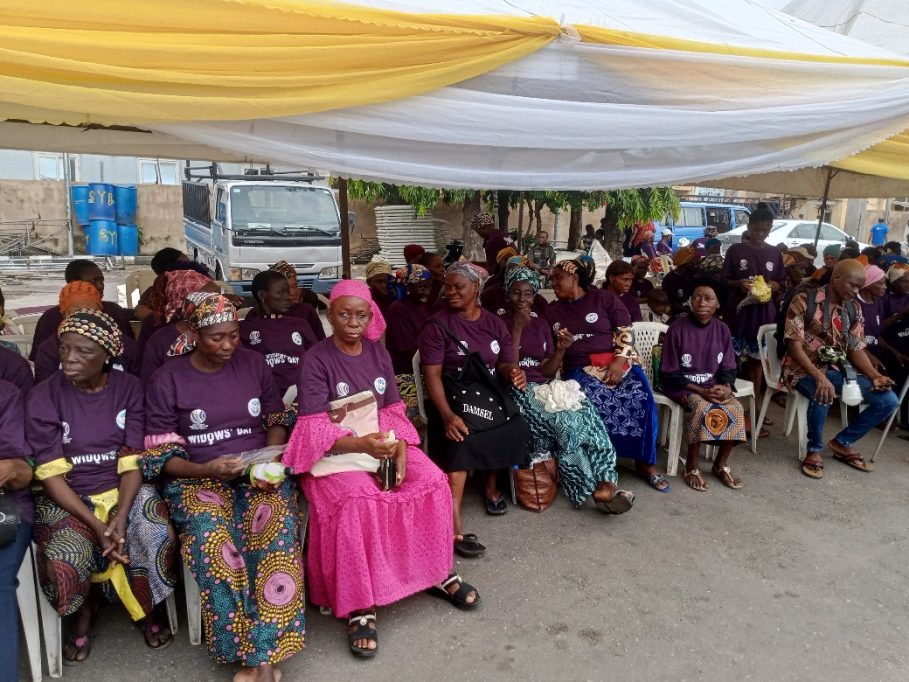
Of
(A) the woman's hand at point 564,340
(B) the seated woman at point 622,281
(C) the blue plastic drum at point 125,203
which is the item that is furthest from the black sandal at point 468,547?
(C) the blue plastic drum at point 125,203

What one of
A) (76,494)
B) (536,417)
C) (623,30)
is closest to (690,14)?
(623,30)

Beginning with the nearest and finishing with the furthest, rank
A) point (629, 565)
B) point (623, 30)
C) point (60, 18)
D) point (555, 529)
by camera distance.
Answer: point (60, 18) → point (623, 30) → point (629, 565) → point (555, 529)

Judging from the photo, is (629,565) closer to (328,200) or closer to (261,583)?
(261,583)

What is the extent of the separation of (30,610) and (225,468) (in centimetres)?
89

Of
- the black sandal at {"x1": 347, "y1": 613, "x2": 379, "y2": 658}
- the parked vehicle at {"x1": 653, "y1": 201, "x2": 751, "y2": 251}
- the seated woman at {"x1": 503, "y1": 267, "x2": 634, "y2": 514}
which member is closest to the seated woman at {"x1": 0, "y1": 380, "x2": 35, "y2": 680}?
the black sandal at {"x1": 347, "y1": 613, "x2": 379, "y2": 658}

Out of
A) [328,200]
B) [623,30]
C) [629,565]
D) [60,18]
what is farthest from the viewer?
[328,200]

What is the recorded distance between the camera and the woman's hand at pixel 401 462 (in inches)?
122

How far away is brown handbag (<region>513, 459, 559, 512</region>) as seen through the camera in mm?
4105

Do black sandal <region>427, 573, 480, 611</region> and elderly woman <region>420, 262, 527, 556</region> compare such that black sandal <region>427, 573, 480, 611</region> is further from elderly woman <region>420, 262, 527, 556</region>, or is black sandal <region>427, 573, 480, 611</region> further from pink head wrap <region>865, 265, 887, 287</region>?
pink head wrap <region>865, 265, 887, 287</region>

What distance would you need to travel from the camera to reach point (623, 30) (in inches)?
127

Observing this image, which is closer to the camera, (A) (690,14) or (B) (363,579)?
(B) (363,579)

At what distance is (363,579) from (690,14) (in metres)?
3.37

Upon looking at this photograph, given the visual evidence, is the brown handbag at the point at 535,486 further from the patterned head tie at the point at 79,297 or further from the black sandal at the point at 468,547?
A: the patterned head tie at the point at 79,297

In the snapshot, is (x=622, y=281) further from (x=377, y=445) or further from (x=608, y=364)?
(x=377, y=445)
